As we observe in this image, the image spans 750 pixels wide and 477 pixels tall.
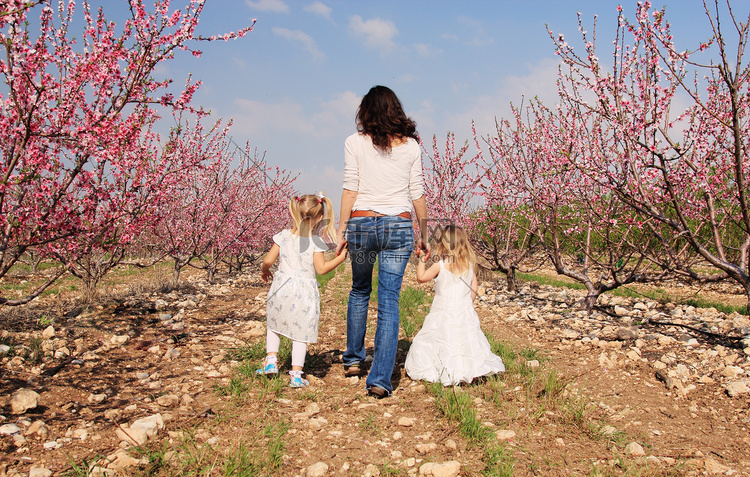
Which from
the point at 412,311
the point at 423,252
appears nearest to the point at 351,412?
the point at 423,252

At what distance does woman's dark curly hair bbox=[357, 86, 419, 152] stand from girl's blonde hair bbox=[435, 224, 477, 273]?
129 centimetres

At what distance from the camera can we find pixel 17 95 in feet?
12.5

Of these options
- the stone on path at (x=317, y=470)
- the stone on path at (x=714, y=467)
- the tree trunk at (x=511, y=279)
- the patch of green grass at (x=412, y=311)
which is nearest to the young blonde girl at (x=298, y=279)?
the stone on path at (x=317, y=470)

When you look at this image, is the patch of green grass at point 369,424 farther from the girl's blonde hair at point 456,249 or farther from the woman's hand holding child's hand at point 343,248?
the girl's blonde hair at point 456,249

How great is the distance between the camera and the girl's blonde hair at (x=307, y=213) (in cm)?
440

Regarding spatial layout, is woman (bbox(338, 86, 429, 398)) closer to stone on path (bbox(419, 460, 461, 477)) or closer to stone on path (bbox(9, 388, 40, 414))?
stone on path (bbox(419, 460, 461, 477))

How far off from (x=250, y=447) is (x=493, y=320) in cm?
556

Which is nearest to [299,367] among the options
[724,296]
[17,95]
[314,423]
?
[314,423]

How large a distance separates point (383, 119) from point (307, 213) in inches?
45.8

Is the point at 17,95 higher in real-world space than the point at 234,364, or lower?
higher

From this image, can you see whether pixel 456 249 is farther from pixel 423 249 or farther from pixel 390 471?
pixel 390 471

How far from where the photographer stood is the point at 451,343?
446 centimetres

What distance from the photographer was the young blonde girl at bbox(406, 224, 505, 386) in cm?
433

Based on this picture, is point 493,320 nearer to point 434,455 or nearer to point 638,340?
point 638,340
